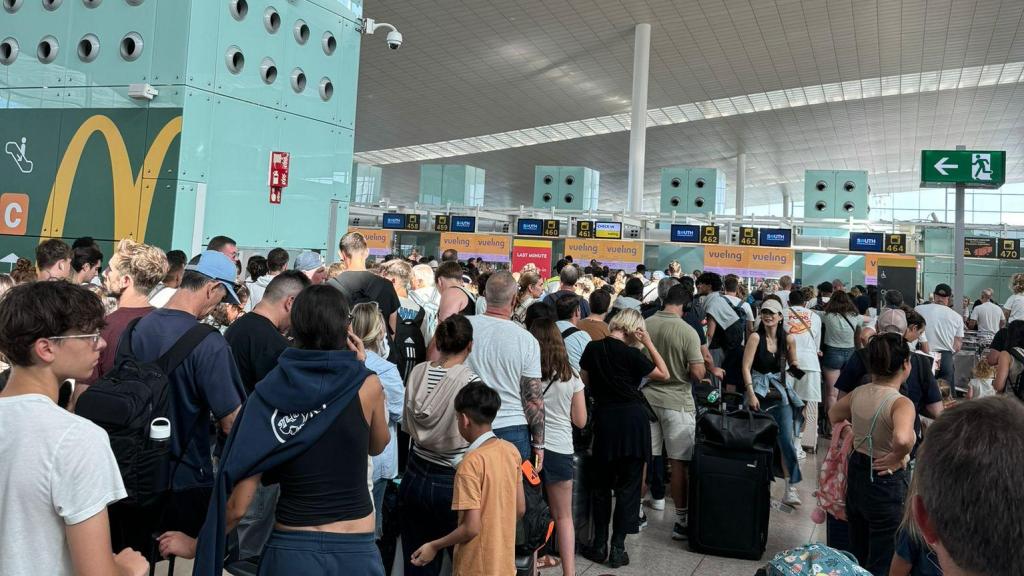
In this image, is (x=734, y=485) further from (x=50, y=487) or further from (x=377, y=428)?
(x=50, y=487)

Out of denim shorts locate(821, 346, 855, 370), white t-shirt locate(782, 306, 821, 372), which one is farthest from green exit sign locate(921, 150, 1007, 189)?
white t-shirt locate(782, 306, 821, 372)

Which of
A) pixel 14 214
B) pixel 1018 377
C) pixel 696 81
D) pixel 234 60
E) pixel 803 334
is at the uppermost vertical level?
pixel 696 81

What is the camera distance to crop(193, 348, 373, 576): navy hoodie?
2.35 meters

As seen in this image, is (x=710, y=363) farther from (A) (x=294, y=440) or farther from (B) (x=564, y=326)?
(A) (x=294, y=440)

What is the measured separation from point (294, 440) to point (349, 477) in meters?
0.23

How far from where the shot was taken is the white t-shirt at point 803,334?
296 inches

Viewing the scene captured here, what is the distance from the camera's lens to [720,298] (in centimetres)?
732

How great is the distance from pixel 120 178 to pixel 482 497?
16.1 feet

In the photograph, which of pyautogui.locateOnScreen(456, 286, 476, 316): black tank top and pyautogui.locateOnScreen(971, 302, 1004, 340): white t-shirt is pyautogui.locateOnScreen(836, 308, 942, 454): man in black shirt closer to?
pyautogui.locateOnScreen(456, 286, 476, 316): black tank top

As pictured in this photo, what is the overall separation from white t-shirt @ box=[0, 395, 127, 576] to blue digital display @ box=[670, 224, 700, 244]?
18436mm

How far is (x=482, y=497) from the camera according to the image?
326 centimetres

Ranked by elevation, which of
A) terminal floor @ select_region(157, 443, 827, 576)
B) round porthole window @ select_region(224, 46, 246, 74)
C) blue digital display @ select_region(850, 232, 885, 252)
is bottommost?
terminal floor @ select_region(157, 443, 827, 576)

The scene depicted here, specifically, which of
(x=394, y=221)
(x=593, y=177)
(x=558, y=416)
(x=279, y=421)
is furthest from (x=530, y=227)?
(x=279, y=421)

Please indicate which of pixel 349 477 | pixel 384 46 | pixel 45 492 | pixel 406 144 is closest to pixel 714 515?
pixel 349 477
